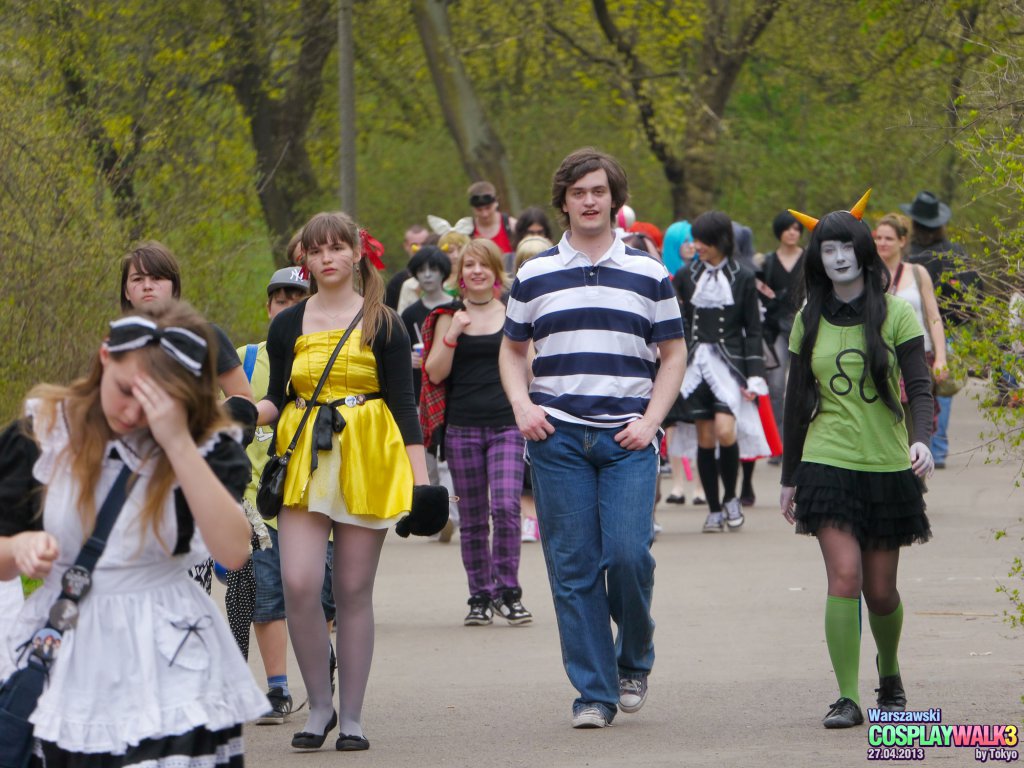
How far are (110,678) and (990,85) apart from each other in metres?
4.83

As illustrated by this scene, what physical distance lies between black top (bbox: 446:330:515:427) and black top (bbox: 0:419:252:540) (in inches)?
219

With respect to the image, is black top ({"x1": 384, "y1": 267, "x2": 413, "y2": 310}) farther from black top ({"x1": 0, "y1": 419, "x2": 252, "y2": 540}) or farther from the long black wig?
black top ({"x1": 0, "y1": 419, "x2": 252, "y2": 540})

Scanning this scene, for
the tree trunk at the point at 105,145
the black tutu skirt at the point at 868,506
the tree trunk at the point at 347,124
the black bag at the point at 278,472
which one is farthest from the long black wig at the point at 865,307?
the tree trunk at the point at 347,124

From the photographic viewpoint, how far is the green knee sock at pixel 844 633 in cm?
654

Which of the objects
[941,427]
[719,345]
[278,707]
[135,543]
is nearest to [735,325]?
[719,345]

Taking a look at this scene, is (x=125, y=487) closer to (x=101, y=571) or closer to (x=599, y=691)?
(x=101, y=571)

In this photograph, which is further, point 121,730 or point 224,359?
point 224,359

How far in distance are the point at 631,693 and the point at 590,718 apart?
0.81ft

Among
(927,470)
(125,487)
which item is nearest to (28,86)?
(927,470)

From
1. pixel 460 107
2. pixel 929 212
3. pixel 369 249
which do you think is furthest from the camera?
pixel 460 107

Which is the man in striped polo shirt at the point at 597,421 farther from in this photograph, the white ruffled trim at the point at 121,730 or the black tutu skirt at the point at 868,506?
the white ruffled trim at the point at 121,730

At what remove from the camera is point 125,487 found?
159 inches

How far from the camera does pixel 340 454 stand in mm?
6410

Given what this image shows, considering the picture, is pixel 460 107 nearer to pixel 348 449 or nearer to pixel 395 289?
pixel 395 289
